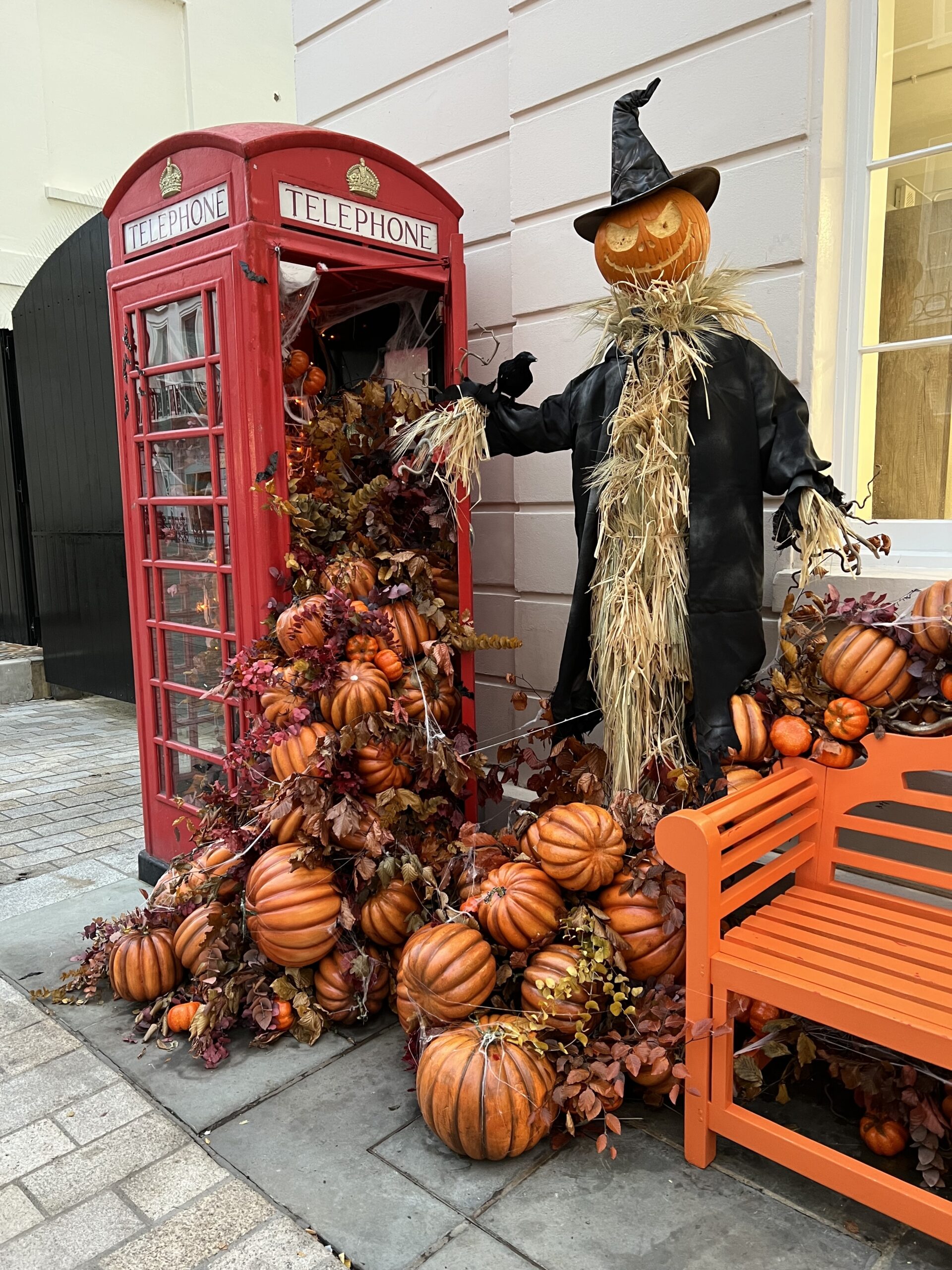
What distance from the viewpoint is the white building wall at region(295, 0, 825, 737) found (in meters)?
3.21

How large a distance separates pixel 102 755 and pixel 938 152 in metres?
6.24

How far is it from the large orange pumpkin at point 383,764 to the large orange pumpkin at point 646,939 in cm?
90

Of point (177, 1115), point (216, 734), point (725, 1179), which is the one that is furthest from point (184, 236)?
point (725, 1179)

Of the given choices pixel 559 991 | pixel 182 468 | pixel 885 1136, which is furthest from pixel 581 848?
pixel 182 468

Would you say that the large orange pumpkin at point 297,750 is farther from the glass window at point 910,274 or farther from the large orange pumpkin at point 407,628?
the glass window at point 910,274

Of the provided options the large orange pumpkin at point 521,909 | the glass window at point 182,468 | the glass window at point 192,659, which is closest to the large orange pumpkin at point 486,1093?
the large orange pumpkin at point 521,909

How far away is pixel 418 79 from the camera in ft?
14.6

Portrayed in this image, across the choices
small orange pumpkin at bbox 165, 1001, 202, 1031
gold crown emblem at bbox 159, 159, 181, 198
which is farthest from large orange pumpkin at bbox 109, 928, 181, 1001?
gold crown emblem at bbox 159, 159, 181, 198

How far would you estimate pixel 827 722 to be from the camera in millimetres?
2633

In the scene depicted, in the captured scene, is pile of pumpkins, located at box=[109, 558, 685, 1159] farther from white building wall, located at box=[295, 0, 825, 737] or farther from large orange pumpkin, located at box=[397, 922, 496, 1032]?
white building wall, located at box=[295, 0, 825, 737]

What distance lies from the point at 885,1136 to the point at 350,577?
2.39 meters

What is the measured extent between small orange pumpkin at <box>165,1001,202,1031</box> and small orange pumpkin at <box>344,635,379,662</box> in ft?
4.11

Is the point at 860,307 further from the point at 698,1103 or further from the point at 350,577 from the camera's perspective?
the point at 698,1103

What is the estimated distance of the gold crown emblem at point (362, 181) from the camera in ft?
11.3
